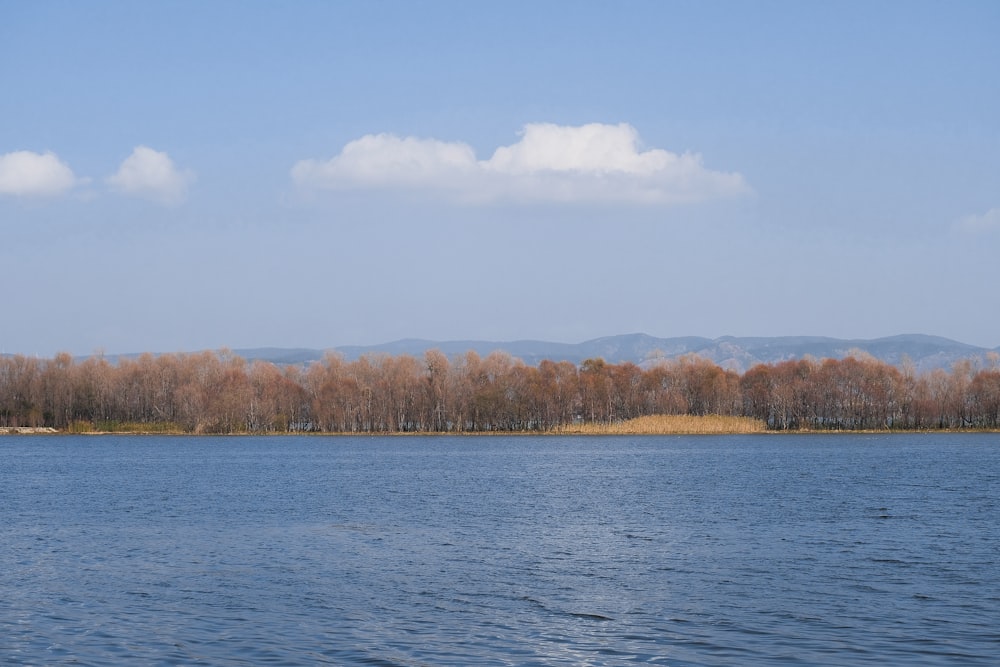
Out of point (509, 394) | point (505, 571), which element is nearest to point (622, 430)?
point (509, 394)

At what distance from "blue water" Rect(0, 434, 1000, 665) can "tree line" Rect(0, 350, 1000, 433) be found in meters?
74.0

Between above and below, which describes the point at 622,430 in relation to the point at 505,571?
below

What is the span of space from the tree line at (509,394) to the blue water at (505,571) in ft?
243

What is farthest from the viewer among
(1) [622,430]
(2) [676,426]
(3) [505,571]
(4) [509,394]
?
(4) [509,394]

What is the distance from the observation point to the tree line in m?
126

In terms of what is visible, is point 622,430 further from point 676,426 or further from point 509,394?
point 509,394

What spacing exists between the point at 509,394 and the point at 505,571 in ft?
344

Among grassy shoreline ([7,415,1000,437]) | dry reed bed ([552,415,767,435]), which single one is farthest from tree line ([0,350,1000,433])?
dry reed bed ([552,415,767,435])

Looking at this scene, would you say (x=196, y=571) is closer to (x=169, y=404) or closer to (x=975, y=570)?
(x=975, y=570)

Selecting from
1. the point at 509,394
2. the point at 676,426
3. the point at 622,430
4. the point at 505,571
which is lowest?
the point at 622,430

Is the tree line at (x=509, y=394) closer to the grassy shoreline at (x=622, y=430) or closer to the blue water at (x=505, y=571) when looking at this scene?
the grassy shoreline at (x=622, y=430)

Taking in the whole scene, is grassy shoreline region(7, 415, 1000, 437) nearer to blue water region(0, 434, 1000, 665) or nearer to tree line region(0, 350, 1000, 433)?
tree line region(0, 350, 1000, 433)

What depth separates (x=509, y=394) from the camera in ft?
424

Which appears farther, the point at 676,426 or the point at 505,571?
the point at 676,426
